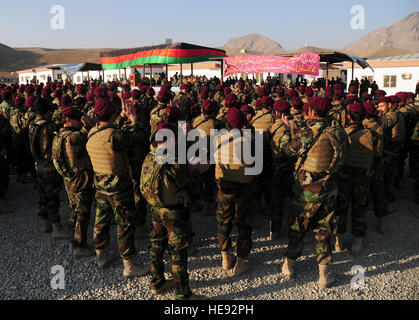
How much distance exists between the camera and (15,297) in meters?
3.97

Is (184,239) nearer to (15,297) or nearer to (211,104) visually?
(15,297)

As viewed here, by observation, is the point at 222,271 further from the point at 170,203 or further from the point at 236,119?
the point at 236,119

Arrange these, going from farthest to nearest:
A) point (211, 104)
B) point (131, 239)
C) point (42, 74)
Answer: point (42, 74) → point (211, 104) → point (131, 239)

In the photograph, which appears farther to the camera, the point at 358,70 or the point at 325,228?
the point at 358,70

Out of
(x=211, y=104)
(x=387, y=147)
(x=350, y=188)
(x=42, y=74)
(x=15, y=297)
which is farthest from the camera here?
(x=42, y=74)

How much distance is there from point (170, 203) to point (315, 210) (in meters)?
1.83

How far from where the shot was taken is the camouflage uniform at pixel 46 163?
17.2 feet

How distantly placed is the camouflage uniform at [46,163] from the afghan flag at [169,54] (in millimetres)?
7567

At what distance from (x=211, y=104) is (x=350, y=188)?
2754mm

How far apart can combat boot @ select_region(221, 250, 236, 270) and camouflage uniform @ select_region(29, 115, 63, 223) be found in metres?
2.91

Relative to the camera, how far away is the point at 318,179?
4.03 meters

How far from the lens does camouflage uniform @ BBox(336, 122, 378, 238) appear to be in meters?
4.66

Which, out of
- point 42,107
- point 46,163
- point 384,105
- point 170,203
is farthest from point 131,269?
point 384,105
